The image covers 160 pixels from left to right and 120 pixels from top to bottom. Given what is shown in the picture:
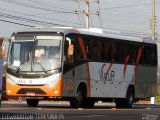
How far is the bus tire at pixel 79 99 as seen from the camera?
2970 centimetres

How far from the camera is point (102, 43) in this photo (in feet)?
105

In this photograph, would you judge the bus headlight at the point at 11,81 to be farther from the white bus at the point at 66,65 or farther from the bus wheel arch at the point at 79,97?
the bus wheel arch at the point at 79,97

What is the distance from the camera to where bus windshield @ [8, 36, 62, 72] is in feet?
94.3

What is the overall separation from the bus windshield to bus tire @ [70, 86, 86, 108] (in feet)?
6.30

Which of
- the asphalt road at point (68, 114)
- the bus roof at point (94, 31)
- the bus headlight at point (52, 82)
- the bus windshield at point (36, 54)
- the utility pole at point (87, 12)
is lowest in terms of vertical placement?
the asphalt road at point (68, 114)

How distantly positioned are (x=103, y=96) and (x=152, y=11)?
30426 millimetres

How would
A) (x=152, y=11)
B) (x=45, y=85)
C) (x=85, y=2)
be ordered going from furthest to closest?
(x=152, y=11) → (x=85, y=2) → (x=45, y=85)

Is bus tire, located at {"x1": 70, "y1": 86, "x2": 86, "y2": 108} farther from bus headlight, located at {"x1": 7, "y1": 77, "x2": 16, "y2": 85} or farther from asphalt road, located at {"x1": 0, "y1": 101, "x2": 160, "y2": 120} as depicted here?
bus headlight, located at {"x1": 7, "y1": 77, "x2": 16, "y2": 85}

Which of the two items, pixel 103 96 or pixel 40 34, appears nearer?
pixel 40 34

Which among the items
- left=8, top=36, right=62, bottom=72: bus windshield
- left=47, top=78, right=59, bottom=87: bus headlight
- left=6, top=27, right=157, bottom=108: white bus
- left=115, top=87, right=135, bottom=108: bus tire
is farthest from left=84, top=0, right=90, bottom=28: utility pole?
left=47, top=78, right=59, bottom=87: bus headlight

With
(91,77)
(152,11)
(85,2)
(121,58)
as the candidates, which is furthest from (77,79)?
(152,11)

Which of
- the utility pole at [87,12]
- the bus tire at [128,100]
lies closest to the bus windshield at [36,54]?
the bus tire at [128,100]

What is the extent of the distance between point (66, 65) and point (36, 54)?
1.37m

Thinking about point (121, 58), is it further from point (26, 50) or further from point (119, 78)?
point (26, 50)
